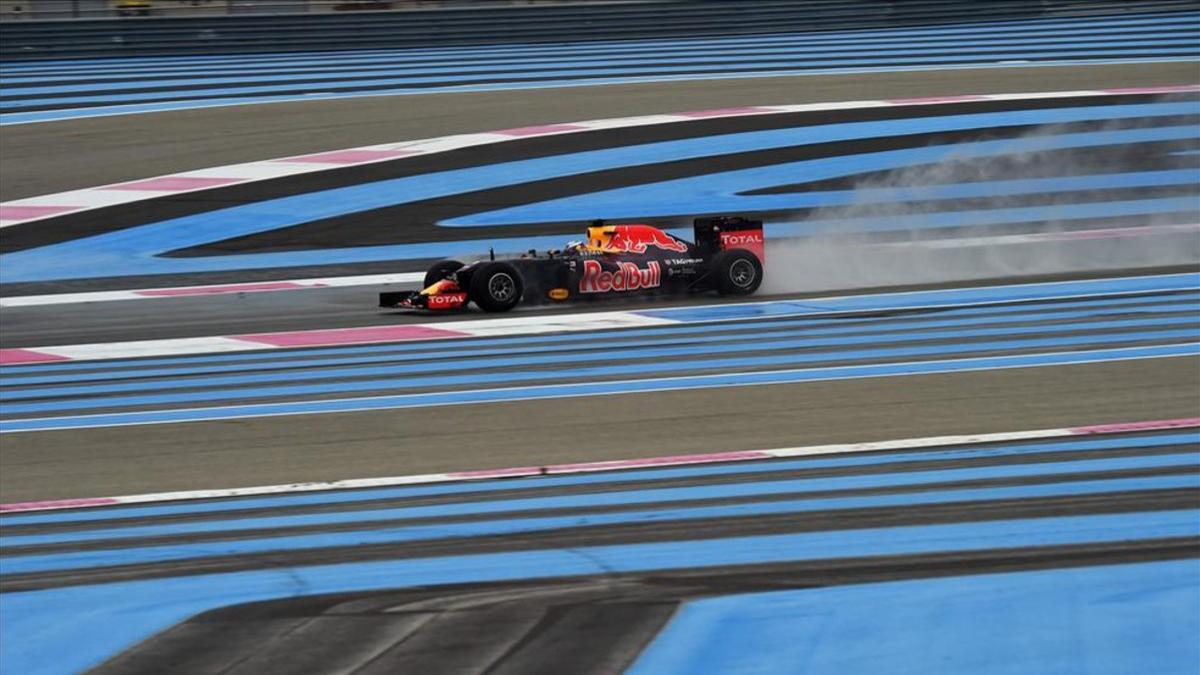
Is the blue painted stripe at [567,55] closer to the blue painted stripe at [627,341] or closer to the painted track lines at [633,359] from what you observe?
the painted track lines at [633,359]

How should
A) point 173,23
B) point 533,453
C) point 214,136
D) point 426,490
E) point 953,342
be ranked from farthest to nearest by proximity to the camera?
point 173,23 < point 214,136 < point 953,342 < point 533,453 < point 426,490

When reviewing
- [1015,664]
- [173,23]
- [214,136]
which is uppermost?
[173,23]

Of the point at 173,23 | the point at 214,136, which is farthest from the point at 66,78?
the point at 214,136

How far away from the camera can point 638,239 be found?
606 inches

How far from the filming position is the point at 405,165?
72.6 feet

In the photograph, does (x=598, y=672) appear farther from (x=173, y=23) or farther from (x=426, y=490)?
(x=173, y=23)

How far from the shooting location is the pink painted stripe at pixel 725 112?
24.2 metres

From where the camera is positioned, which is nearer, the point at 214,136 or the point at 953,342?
the point at 953,342

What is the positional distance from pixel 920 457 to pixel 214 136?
54.3 feet

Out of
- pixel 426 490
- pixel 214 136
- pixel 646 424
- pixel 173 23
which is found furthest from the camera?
pixel 173 23

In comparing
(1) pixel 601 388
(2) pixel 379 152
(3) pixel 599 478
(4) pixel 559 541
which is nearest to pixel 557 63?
(2) pixel 379 152

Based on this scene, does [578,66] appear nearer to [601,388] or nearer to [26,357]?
[26,357]

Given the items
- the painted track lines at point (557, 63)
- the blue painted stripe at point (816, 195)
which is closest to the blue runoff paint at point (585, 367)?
the blue painted stripe at point (816, 195)

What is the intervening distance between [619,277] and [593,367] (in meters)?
2.92
